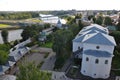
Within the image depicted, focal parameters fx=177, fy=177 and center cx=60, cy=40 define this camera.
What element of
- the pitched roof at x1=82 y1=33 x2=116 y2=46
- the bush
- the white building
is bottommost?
the bush

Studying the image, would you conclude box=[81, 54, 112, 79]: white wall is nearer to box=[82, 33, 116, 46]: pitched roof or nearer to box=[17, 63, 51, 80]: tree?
box=[82, 33, 116, 46]: pitched roof

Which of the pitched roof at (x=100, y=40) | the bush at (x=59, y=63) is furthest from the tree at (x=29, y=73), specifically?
the bush at (x=59, y=63)

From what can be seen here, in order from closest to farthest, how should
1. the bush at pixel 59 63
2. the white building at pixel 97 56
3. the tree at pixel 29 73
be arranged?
the tree at pixel 29 73
the white building at pixel 97 56
the bush at pixel 59 63

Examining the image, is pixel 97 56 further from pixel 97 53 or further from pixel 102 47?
pixel 102 47

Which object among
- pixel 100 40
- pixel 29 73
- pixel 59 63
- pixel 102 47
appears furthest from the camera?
pixel 59 63

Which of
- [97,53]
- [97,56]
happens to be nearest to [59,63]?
[97,53]

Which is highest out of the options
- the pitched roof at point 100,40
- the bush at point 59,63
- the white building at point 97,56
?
the pitched roof at point 100,40

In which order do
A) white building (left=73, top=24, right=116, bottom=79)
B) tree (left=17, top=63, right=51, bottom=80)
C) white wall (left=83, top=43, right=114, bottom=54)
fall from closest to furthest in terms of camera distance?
tree (left=17, top=63, right=51, bottom=80), white building (left=73, top=24, right=116, bottom=79), white wall (left=83, top=43, right=114, bottom=54)

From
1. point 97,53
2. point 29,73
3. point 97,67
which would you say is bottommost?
point 97,67

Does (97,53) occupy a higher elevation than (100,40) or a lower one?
lower

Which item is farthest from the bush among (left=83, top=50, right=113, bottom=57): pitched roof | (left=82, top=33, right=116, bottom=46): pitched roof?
(left=82, top=33, right=116, bottom=46): pitched roof

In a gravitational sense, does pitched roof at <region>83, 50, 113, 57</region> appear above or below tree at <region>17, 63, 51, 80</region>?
below

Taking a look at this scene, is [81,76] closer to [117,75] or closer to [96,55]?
[96,55]

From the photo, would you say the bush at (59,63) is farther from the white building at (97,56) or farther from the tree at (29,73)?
the tree at (29,73)
